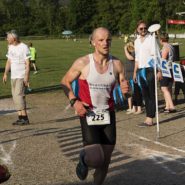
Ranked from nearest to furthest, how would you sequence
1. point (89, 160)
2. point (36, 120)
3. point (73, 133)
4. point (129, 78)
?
point (89, 160) → point (73, 133) → point (36, 120) → point (129, 78)

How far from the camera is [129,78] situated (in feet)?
44.2

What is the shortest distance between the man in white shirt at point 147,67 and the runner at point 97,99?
4.73 meters

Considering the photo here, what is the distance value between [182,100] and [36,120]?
4761mm

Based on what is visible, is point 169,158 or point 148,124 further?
point 148,124

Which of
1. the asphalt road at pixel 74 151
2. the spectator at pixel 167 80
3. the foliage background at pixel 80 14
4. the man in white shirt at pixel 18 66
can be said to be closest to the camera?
the asphalt road at pixel 74 151

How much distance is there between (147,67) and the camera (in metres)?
10.8

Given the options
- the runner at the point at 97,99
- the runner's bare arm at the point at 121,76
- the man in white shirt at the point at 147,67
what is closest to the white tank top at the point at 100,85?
the runner at the point at 97,99

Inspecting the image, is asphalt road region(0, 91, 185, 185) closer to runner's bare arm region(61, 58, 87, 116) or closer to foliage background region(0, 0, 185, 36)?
runner's bare arm region(61, 58, 87, 116)

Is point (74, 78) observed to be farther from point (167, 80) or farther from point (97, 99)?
point (167, 80)

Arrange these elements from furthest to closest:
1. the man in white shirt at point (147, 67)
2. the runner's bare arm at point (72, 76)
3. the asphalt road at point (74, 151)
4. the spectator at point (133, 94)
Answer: the spectator at point (133, 94) < the man in white shirt at point (147, 67) < the asphalt road at point (74, 151) < the runner's bare arm at point (72, 76)

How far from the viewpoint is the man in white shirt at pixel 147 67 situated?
10.6 m

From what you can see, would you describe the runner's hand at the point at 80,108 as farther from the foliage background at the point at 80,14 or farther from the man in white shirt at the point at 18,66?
the foliage background at the point at 80,14

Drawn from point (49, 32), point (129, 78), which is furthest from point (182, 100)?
point (49, 32)

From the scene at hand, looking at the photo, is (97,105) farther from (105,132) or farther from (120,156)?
(120,156)
